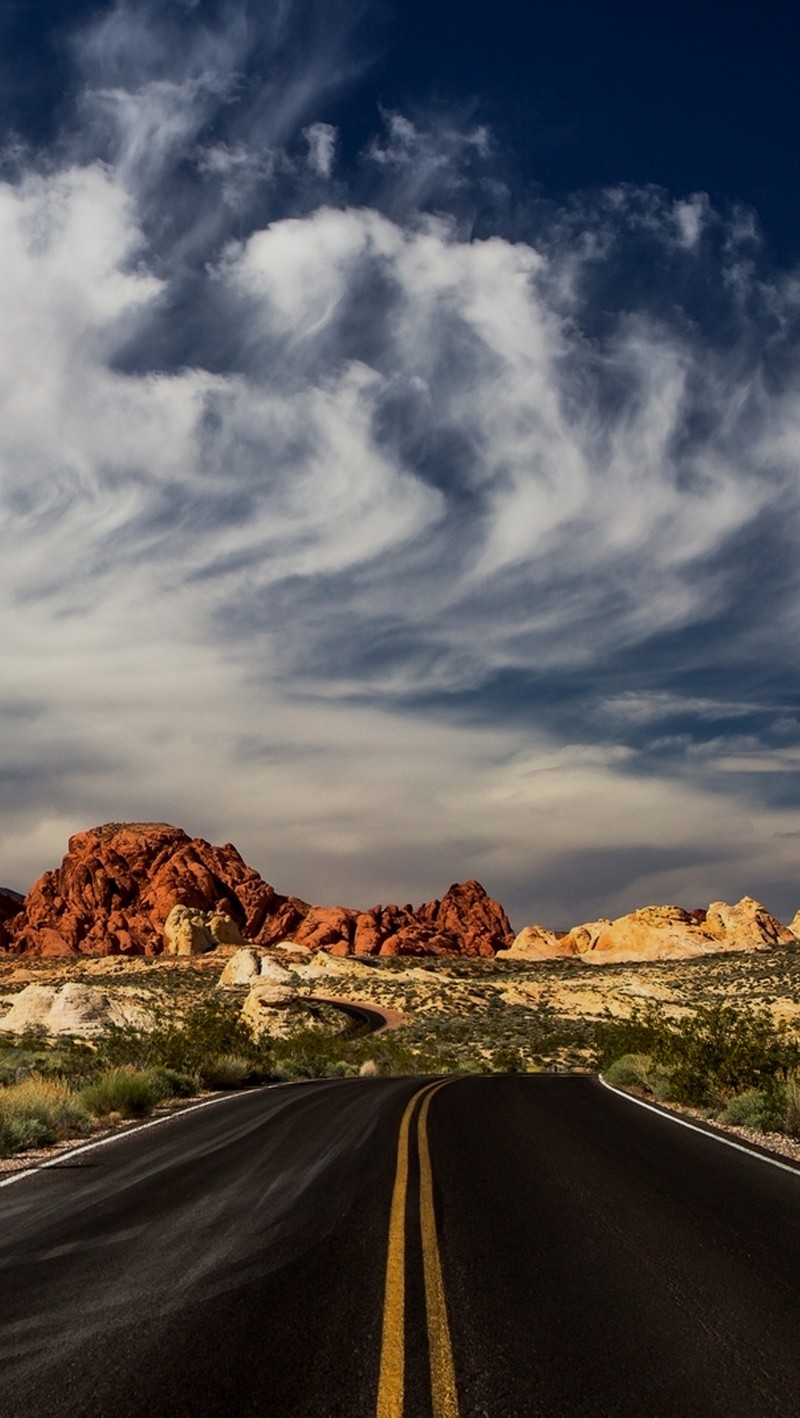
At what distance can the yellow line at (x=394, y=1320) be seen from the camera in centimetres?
417

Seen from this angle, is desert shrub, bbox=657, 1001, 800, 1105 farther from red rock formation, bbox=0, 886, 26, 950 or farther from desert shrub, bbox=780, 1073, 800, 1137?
red rock formation, bbox=0, 886, 26, 950

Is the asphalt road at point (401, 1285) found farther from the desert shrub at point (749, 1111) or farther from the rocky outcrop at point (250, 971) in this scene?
the rocky outcrop at point (250, 971)

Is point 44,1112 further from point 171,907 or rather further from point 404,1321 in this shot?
point 171,907

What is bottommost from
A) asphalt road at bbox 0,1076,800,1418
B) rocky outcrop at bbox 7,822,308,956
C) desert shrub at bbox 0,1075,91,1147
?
desert shrub at bbox 0,1075,91,1147

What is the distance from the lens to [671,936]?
113 meters

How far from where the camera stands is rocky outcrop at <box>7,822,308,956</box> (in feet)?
479

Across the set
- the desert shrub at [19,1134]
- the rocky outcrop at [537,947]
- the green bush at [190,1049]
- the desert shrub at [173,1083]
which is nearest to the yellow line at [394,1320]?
the desert shrub at [19,1134]

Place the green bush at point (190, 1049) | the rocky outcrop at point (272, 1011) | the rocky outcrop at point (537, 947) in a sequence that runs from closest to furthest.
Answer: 1. the green bush at point (190, 1049)
2. the rocky outcrop at point (272, 1011)
3. the rocky outcrop at point (537, 947)

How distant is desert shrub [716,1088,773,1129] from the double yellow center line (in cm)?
816

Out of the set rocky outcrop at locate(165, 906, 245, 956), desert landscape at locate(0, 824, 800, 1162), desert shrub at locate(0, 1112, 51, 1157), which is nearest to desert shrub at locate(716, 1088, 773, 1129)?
desert landscape at locate(0, 824, 800, 1162)

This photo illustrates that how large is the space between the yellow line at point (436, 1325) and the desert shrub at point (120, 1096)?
29.9ft

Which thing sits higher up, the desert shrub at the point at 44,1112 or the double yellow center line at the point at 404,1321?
the double yellow center line at the point at 404,1321

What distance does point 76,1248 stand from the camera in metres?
6.96

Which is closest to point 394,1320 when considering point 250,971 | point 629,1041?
point 629,1041
